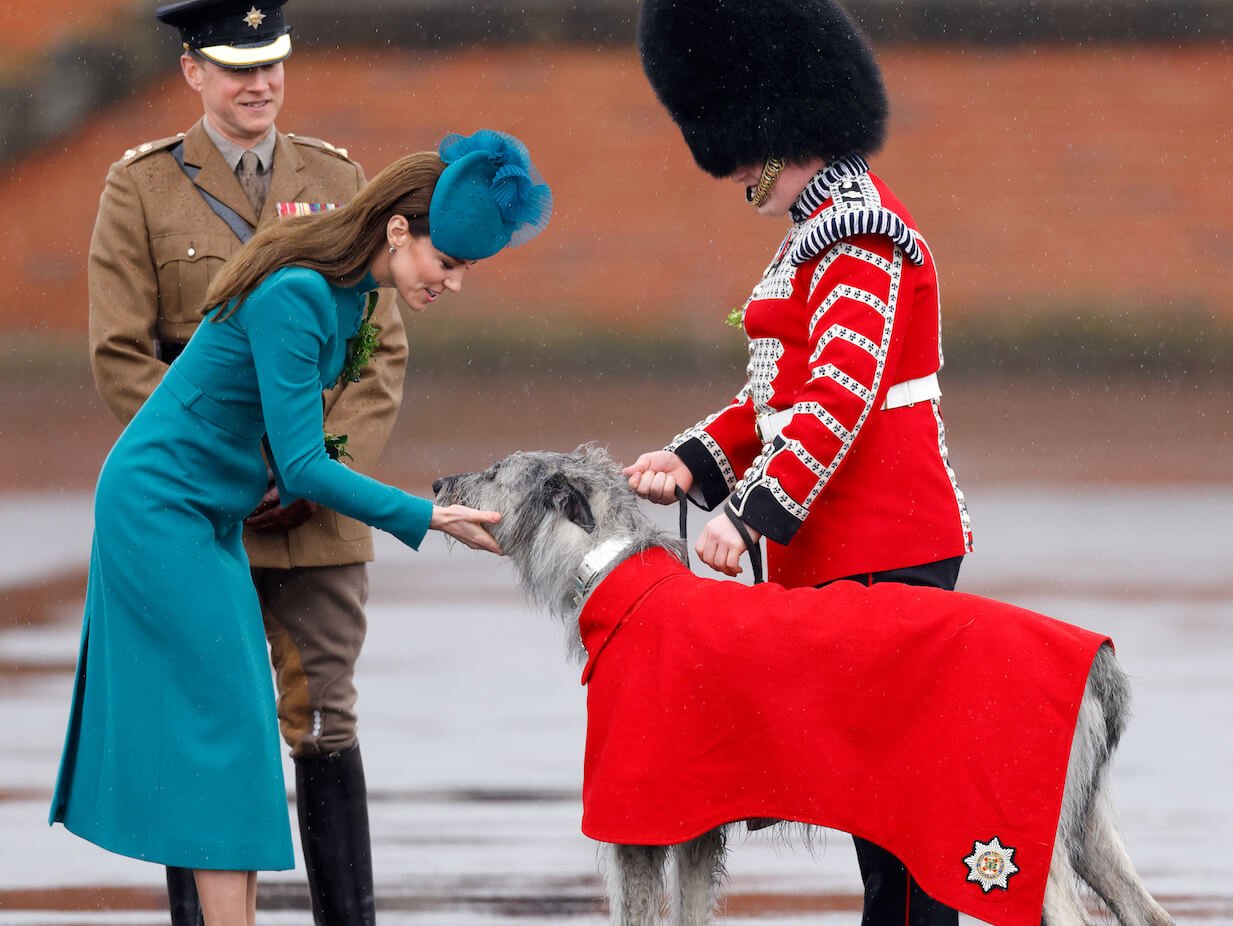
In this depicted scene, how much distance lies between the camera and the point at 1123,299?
16.5 meters

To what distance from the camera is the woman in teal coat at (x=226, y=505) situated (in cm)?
412

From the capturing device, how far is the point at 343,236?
4172 millimetres

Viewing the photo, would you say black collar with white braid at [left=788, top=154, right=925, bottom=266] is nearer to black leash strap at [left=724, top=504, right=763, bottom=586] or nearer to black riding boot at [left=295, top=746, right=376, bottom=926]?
black leash strap at [left=724, top=504, right=763, bottom=586]

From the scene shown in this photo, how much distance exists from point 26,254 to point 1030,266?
381 inches

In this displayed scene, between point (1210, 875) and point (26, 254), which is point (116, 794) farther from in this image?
point (26, 254)

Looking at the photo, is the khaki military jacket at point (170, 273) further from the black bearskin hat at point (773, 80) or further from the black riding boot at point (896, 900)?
the black riding boot at point (896, 900)

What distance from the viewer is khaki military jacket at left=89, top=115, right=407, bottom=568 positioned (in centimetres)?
489

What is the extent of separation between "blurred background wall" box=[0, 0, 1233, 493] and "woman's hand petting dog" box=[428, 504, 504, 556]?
11236 mm

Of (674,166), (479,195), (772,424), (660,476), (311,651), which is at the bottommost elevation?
(674,166)

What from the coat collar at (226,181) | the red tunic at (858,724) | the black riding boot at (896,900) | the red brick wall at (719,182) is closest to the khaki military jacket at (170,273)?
the coat collar at (226,181)

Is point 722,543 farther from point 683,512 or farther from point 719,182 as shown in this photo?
point 719,182

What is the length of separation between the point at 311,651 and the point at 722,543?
56.4 inches

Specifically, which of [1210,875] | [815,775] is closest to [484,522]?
[815,775]

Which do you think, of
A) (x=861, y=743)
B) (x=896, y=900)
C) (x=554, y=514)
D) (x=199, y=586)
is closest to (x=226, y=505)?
(x=199, y=586)
